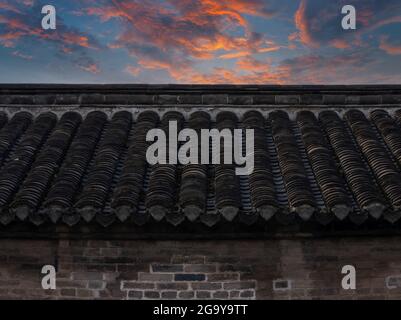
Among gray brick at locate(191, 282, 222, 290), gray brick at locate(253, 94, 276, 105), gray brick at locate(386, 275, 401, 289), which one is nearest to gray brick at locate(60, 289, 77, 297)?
gray brick at locate(191, 282, 222, 290)

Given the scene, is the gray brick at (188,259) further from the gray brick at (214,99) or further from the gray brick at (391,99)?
the gray brick at (391,99)

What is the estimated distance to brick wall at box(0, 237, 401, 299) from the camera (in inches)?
243

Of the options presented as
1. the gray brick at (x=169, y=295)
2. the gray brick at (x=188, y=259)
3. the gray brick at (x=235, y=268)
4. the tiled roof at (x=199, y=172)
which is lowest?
the gray brick at (x=169, y=295)

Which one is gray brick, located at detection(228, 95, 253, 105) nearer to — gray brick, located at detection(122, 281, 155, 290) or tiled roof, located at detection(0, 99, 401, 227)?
tiled roof, located at detection(0, 99, 401, 227)

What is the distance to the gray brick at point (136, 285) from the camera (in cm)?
623

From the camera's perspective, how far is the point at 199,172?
6625 millimetres

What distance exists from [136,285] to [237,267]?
116cm

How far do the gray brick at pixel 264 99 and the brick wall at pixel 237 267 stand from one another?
3.26 meters

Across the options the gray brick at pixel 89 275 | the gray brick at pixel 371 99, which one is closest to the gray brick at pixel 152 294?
the gray brick at pixel 89 275

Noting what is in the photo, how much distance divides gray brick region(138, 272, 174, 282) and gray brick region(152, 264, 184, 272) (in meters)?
0.06

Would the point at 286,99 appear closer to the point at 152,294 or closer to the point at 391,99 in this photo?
the point at 391,99

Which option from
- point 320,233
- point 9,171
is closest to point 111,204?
point 9,171

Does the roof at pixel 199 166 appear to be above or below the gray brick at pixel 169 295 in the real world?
above

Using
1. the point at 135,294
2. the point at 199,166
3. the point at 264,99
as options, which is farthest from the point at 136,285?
the point at 264,99
